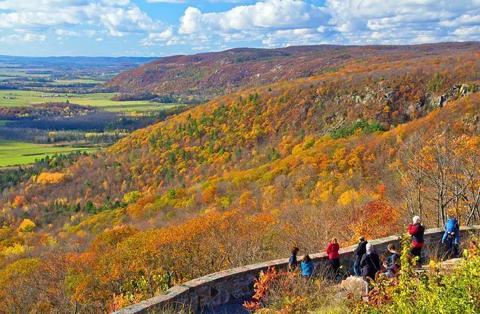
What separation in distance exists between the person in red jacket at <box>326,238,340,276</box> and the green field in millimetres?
126352

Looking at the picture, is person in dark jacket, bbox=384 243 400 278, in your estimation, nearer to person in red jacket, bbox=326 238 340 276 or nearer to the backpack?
person in red jacket, bbox=326 238 340 276

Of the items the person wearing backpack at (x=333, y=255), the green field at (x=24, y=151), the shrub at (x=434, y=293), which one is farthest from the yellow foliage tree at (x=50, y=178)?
the shrub at (x=434, y=293)

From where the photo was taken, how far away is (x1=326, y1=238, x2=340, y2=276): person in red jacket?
12.7 m

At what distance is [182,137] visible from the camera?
101 m

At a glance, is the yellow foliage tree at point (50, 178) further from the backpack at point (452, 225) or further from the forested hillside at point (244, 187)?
the backpack at point (452, 225)

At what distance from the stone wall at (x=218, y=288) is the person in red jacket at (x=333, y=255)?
0.32m

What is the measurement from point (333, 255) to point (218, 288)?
292 centimetres

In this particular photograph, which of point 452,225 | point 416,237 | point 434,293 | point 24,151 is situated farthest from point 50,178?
point 434,293

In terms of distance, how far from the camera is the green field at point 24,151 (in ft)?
431

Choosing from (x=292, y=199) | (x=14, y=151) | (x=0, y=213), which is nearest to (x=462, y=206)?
(x=292, y=199)

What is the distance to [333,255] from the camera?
12773mm

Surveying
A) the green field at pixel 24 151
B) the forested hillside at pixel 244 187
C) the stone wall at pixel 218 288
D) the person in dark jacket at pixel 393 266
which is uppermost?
the person in dark jacket at pixel 393 266

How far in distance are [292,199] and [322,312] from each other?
1651 inches

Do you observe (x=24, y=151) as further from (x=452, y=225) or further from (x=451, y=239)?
Answer: (x=452, y=225)
